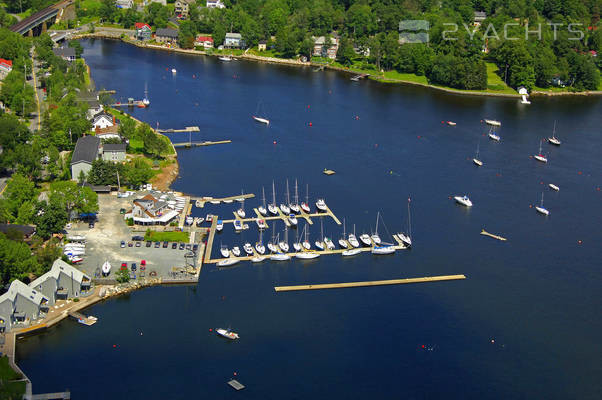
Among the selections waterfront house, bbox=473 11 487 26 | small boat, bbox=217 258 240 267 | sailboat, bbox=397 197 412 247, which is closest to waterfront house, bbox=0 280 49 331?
small boat, bbox=217 258 240 267

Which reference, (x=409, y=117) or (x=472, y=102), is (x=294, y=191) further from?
(x=472, y=102)

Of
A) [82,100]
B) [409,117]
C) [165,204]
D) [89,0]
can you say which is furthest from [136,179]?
[89,0]

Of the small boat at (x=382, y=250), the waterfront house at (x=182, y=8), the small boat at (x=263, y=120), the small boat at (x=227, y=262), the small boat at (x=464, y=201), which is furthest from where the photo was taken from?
the waterfront house at (x=182, y=8)

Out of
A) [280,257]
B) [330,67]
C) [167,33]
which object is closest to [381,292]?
[280,257]

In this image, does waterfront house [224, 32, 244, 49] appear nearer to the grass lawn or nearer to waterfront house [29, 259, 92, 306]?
the grass lawn

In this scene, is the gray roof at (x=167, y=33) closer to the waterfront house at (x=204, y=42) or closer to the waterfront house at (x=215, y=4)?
the waterfront house at (x=204, y=42)

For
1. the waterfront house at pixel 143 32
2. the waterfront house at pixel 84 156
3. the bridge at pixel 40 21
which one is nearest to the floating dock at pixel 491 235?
the waterfront house at pixel 84 156

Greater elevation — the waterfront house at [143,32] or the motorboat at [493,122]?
the waterfront house at [143,32]

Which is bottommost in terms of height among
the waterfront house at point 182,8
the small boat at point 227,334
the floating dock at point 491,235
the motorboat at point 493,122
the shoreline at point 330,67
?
the small boat at point 227,334
